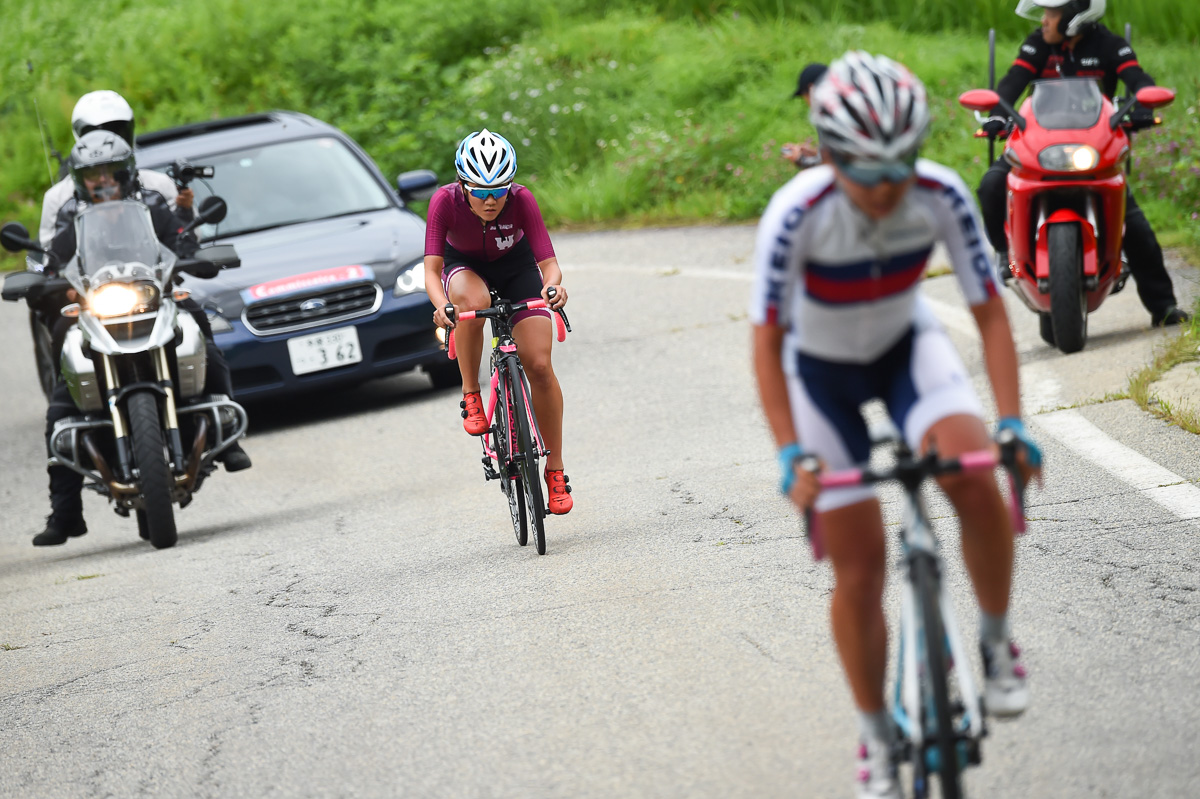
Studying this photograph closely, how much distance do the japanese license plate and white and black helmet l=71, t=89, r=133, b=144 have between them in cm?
245

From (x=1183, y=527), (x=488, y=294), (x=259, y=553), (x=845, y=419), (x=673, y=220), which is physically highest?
(x=845, y=419)

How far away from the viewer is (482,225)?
768 centimetres

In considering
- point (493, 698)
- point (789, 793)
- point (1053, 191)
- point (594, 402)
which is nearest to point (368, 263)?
point (594, 402)

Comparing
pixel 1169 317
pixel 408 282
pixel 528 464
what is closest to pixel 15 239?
pixel 528 464

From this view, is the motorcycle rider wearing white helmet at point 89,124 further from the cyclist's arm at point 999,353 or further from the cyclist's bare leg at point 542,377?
the cyclist's arm at point 999,353

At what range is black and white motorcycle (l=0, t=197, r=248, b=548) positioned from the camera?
8477 mm

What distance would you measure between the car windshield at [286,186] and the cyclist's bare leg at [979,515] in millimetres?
9733

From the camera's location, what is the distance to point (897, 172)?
3.54 meters

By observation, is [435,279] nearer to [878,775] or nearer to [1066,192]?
[1066,192]

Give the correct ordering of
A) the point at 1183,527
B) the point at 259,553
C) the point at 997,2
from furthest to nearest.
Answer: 1. the point at 997,2
2. the point at 259,553
3. the point at 1183,527

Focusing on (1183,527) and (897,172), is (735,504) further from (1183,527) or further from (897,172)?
(897,172)

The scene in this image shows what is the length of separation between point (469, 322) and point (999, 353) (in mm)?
4257

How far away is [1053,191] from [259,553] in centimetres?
507

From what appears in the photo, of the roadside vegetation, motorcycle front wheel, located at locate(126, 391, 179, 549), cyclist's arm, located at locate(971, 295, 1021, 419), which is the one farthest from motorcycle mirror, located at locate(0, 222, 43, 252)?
the roadside vegetation
